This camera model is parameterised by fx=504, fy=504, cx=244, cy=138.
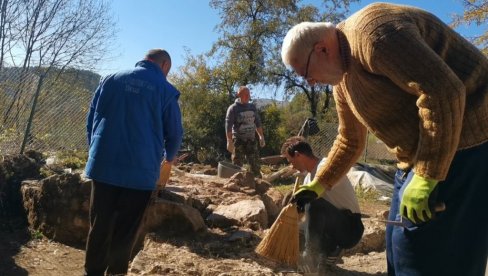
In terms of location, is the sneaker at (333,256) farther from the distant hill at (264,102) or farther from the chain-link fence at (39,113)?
the distant hill at (264,102)

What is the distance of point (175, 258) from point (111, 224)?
2.07ft

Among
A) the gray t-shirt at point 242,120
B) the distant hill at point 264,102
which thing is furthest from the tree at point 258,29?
the gray t-shirt at point 242,120

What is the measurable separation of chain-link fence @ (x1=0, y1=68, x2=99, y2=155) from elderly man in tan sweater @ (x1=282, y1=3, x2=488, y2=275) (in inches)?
238

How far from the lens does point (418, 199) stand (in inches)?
68.9

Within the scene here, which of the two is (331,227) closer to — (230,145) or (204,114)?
(230,145)

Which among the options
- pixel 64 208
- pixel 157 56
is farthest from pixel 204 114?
pixel 157 56

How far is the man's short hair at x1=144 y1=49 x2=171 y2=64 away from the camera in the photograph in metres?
3.87

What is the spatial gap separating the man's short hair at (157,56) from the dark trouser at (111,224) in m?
1.01

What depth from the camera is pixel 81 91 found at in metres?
9.41

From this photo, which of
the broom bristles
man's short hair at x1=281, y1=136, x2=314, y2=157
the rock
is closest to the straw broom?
the broom bristles

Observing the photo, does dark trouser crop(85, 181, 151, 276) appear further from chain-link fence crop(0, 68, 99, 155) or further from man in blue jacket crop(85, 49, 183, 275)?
Answer: chain-link fence crop(0, 68, 99, 155)

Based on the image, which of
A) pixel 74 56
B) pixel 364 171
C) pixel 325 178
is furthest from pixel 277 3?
pixel 325 178

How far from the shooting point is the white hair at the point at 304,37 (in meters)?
1.98

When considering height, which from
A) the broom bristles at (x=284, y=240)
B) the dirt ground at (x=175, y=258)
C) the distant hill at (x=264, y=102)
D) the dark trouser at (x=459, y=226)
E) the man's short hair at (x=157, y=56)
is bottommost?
the dirt ground at (x=175, y=258)
